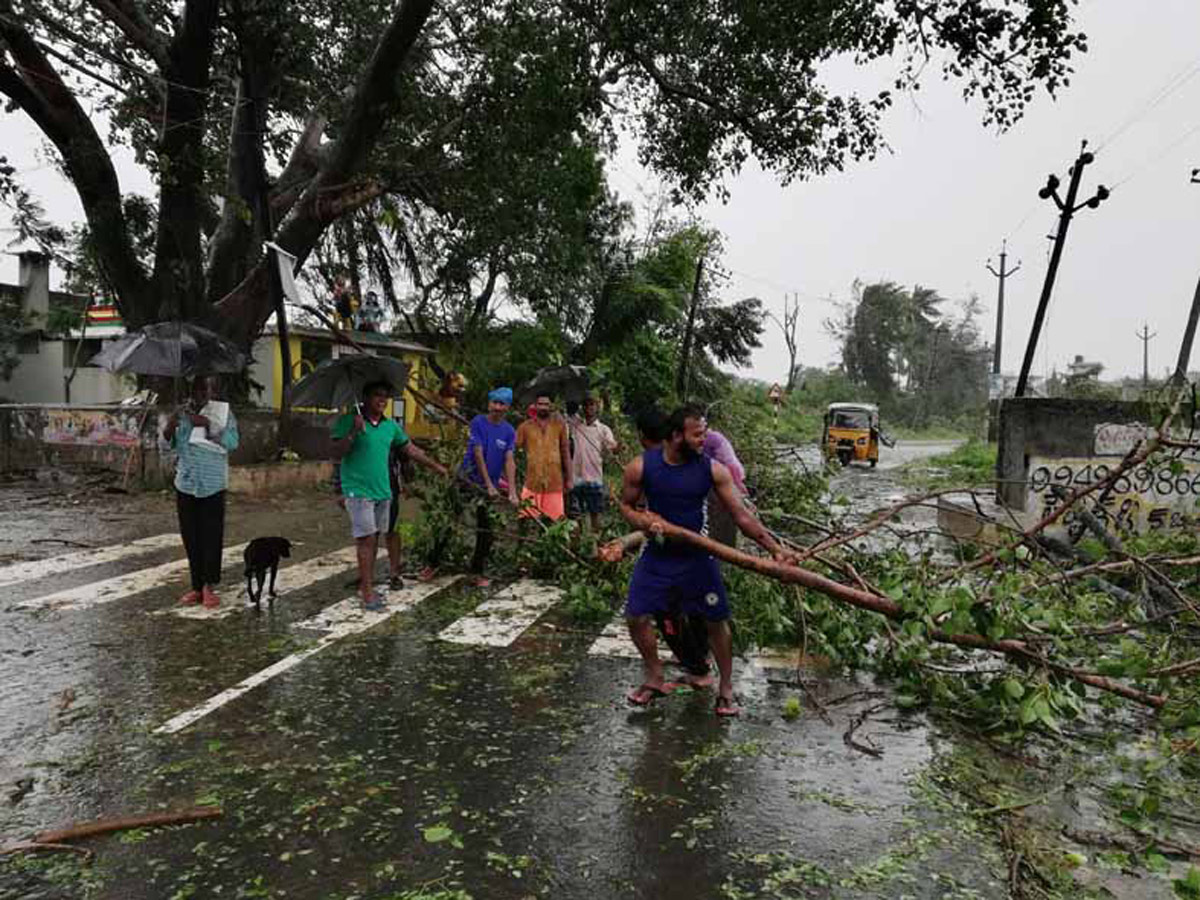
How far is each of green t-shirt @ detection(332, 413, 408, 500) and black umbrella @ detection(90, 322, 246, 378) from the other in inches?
40.8

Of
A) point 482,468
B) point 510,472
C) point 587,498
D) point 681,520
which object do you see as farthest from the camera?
point 587,498

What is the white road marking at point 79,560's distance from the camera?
7.87 m

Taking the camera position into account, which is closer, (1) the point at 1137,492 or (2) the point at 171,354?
(2) the point at 171,354

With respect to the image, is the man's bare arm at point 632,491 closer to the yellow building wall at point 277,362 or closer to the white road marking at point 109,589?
the white road marking at point 109,589

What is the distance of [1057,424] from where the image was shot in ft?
36.3

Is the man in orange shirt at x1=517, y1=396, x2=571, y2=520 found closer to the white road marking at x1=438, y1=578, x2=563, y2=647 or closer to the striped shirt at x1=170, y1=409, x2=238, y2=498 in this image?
the white road marking at x1=438, y1=578, x2=563, y2=647

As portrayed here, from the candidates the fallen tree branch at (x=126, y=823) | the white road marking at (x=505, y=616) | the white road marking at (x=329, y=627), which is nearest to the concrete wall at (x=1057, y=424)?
the white road marking at (x=505, y=616)

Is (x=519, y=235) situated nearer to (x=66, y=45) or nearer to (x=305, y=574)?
(x=66, y=45)

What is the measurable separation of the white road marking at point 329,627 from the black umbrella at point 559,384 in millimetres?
1990

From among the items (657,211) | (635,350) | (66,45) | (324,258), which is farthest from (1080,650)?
(657,211)

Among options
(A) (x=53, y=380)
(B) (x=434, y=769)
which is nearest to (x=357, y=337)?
(A) (x=53, y=380)

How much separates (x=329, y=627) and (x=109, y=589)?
7.78 feet

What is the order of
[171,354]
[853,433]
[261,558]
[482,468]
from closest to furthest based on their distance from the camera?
[171,354] → [261,558] → [482,468] → [853,433]

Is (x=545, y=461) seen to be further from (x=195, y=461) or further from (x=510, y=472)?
(x=195, y=461)
